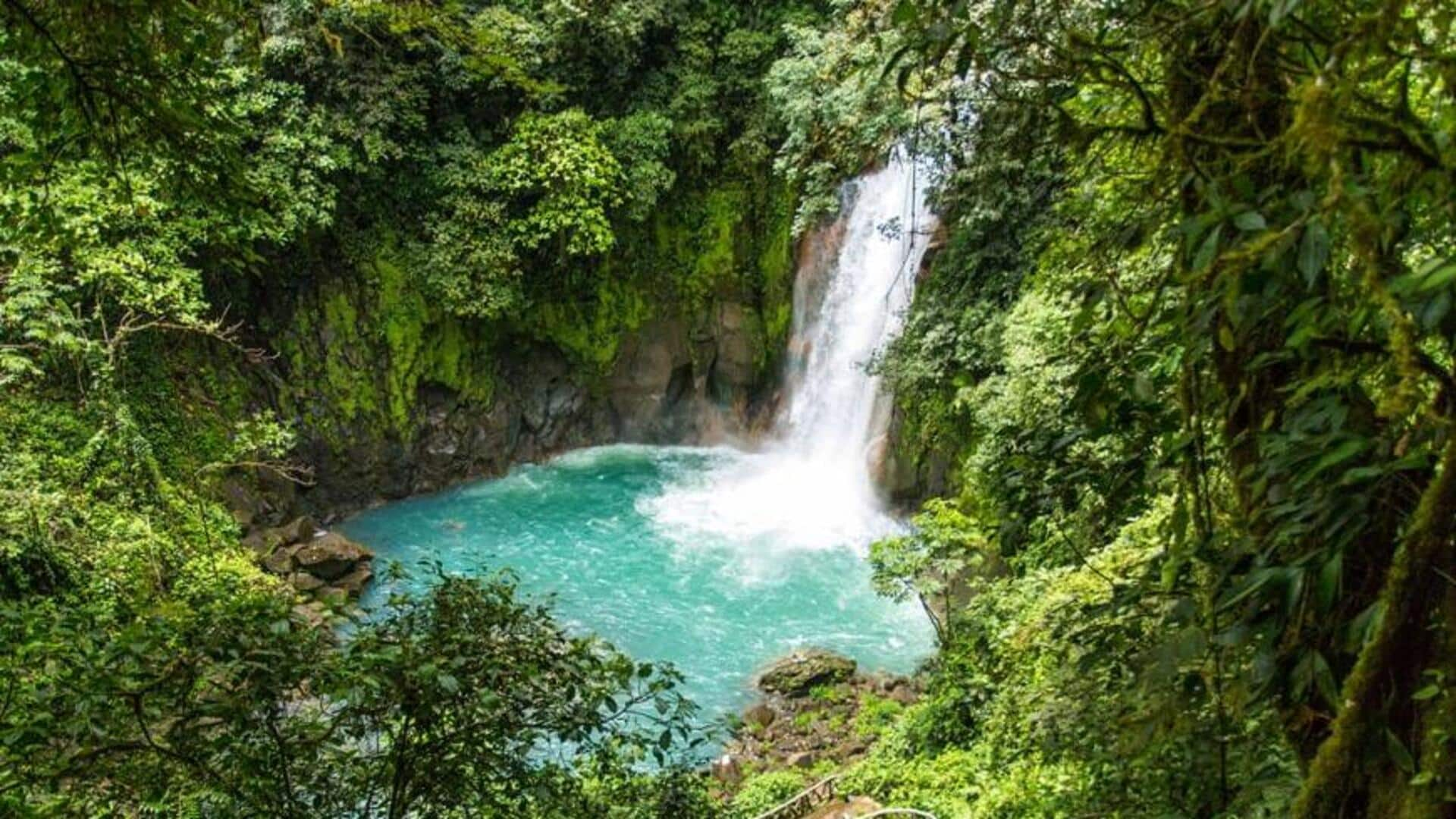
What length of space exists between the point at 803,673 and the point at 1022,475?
7287 mm

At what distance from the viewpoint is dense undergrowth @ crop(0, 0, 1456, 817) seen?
138 cm

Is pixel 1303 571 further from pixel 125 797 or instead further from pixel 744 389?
pixel 744 389

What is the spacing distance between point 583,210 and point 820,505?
17.0 feet

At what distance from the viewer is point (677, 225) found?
46.5 ft

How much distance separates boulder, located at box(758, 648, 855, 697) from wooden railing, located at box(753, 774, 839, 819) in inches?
71.7

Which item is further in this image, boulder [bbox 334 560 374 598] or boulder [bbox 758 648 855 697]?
boulder [bbox 334 560 374 598]

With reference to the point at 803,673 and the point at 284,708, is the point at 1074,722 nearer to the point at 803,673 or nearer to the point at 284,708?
the point at 284,708

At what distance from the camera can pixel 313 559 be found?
10.2m

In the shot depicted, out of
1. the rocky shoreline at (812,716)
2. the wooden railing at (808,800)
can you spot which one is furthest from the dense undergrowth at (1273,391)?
the rocky shoreline at (812,716)

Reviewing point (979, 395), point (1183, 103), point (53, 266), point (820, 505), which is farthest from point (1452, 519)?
point (820, 505)

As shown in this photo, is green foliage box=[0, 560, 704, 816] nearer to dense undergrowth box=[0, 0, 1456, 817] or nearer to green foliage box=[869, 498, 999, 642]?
dense undergrowth box=[0, 0, 1456, 817]

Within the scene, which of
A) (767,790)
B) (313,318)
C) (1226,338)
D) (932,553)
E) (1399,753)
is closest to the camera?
(1399,753)

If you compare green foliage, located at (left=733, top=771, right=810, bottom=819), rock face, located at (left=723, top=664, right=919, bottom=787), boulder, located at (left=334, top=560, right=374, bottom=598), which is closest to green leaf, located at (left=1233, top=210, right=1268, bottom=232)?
green foliage, located at (left=733, top=771, right=810, bottom=819)

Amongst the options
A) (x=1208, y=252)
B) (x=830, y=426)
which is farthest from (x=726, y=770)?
(x=1208, y=252)
